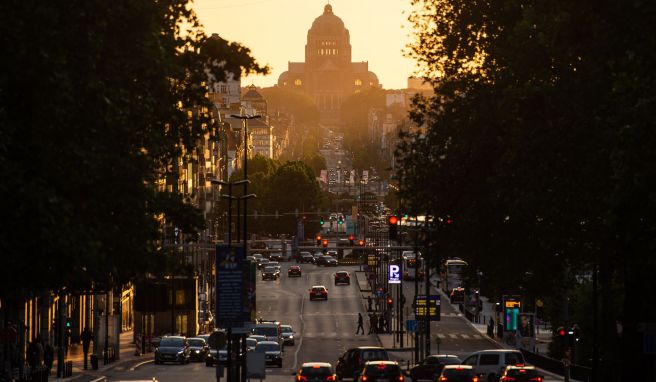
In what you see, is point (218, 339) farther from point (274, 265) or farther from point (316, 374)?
point (274, 265)

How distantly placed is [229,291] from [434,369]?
14.4m

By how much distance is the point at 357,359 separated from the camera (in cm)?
6262

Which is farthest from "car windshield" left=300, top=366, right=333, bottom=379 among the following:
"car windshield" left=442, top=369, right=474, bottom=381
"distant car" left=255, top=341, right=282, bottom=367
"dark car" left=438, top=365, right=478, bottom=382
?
"distant car" left=255, top=341, right=282, bottom=367

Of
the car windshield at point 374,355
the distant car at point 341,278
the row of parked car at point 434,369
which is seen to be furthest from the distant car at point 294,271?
the car windshield at point 374,355

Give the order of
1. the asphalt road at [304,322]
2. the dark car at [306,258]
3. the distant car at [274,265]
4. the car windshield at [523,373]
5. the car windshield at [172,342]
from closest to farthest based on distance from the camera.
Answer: the car windshield at [523,373]
the asphalt road at [304,322]
the car windshield at [172,342]
the distant car at [274,265]
the dark car at [306,258]

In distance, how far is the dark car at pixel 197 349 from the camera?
256 ft

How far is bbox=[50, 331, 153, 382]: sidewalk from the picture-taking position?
2472 inches

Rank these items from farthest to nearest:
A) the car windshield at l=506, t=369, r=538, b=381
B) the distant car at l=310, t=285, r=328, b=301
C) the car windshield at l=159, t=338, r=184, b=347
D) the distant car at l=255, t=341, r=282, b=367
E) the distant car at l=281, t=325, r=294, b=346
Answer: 1. the distant car at l=310, t=285, r=328, b=301
2. the distant car at l=281, t=325, r=294, b=346
3. the car windshield at l=159, t=338, r=184, b=347
4. the distant car at l=255, t=341, r=282, b=367
5. the car windshield at l=506, t=369, r=538, b=381

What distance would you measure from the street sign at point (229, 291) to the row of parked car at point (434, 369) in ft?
20.4

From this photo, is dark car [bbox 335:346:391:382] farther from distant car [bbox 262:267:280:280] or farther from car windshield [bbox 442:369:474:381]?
distant car [bbox 262:267:280:280]

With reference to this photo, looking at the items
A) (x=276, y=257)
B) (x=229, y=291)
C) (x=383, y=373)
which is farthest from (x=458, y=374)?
(x=276, y=257)

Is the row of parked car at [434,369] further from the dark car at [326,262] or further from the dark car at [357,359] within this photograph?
the dark car at [326,262]

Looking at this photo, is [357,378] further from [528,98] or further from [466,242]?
[528,98]

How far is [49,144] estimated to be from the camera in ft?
114
